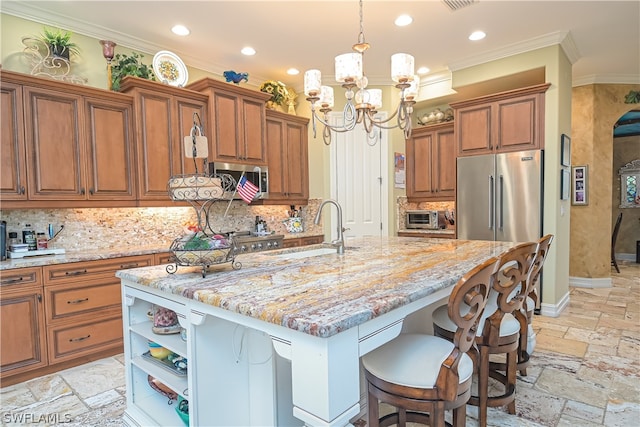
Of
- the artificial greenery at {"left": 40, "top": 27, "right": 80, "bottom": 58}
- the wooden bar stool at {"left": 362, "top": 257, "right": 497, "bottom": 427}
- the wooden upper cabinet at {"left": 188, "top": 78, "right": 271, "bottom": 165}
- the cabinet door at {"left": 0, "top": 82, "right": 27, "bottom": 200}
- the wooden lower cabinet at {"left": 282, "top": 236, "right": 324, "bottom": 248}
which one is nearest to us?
the wooden bar stool at {"left": 362, "top": 257, "right": 497, "bottom": 427}

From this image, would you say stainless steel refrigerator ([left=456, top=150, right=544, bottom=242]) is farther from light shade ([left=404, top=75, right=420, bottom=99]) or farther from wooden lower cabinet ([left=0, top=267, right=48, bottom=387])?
wooden lower cabinet ([left=0, top=267, right=48, bottom=387])

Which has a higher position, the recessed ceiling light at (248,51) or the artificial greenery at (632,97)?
the recessed ceiling light at (248,51)

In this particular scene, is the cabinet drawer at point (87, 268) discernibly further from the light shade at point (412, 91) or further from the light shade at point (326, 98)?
the light shade at point (412, 91)

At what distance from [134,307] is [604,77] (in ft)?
21.1

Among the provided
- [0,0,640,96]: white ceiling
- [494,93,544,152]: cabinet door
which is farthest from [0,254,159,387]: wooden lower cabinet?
[494,93,544,152]: cabinet door

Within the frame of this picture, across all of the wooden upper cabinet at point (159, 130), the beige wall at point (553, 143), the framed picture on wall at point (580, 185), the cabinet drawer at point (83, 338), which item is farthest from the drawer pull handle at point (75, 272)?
the framed picture on wall at point (580, 185)

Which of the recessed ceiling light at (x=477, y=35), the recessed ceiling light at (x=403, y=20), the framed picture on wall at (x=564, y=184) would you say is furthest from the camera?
the framed picture on wall at (x=564, y=184)

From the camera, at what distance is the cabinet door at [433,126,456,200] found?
4895 mm

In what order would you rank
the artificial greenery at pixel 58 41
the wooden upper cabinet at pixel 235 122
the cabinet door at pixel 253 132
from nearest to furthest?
the artificial greenery at pixel 58 41 < the wooden upper cabinet at pixel 235 122 < the cabinet door at pixel 253 132

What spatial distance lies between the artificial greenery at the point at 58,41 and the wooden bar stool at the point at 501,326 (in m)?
3.71

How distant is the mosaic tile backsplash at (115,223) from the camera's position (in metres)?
3.03

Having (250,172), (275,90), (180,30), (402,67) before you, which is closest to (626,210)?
(275,90)

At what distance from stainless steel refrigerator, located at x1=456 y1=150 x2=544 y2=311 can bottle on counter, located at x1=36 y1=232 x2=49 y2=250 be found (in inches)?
171

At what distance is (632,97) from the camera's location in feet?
16.6
